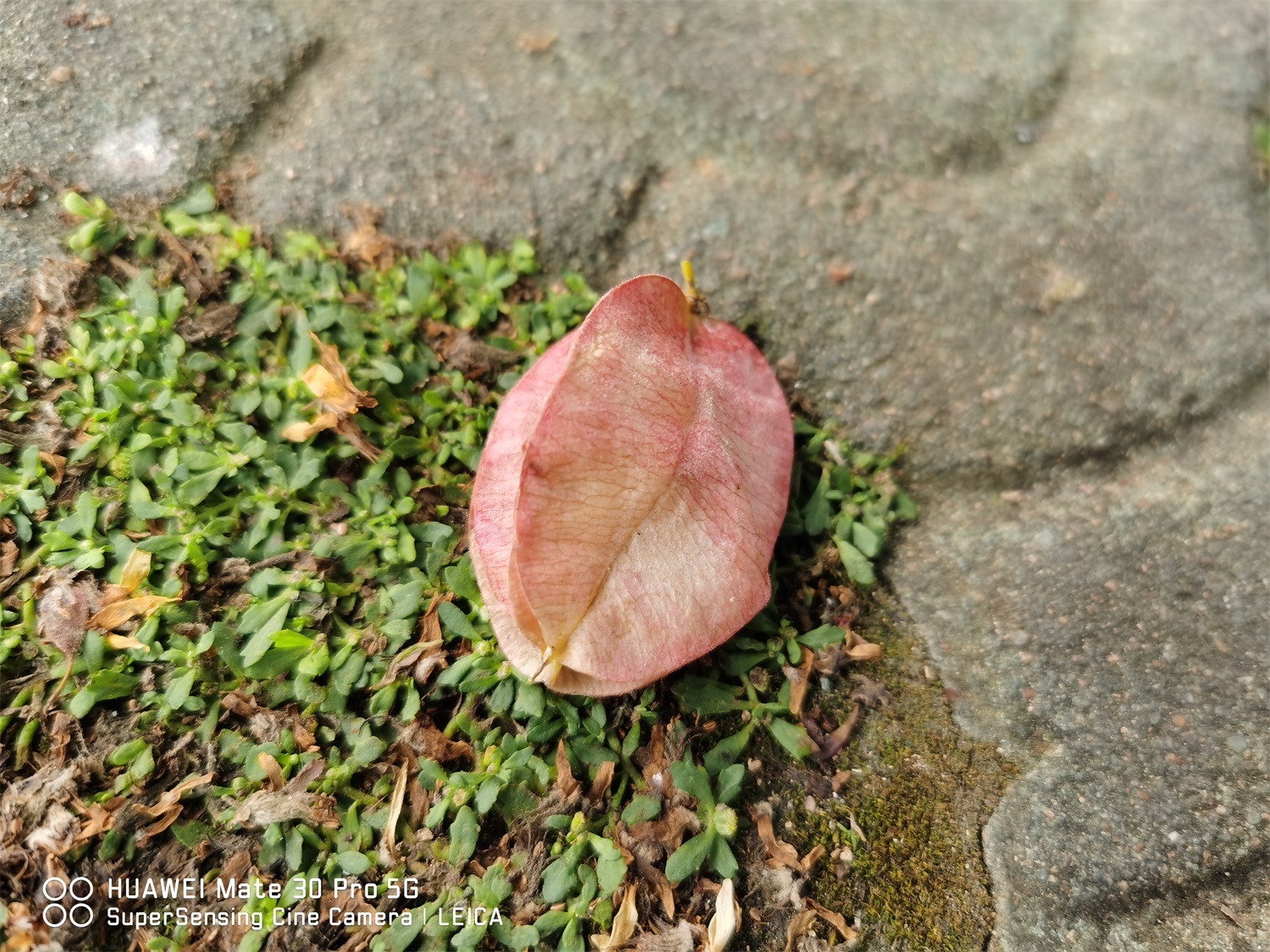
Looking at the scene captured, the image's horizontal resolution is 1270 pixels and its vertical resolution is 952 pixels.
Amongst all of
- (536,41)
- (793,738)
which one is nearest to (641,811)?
(793,738)

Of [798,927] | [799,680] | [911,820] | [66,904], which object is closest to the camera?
[66,904]

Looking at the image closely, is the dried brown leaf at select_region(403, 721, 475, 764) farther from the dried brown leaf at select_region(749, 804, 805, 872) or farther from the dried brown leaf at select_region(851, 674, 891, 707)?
the dried brown leaf at select_region(851, 674, 891, 707)

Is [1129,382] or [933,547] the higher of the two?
[1129,382]

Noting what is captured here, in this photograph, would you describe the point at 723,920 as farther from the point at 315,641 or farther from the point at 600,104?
the point at 600,104

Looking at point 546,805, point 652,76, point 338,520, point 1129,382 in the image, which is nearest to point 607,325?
point 338,520

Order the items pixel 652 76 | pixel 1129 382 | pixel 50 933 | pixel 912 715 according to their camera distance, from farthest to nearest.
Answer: pixel 652 76
pixel 1129 382
pixel 912 715
pixel 50 933

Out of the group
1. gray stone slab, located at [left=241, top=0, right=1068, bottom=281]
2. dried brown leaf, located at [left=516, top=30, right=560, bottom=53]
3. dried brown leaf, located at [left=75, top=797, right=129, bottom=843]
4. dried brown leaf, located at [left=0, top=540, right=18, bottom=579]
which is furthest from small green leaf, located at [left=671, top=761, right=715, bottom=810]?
dried brown leaf, located at [left=516, top=30, right=560, bottom=53]

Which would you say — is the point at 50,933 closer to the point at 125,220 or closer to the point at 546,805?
the point at 546,805

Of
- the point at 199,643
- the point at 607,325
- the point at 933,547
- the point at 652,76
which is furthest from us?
the point at 652,76
